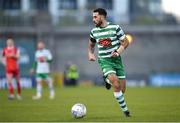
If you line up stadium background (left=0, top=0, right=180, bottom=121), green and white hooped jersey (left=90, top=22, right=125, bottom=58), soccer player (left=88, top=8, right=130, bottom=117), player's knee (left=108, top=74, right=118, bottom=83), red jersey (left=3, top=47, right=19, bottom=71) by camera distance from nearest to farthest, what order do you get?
1. player's knee (left=108, top=74, right=118, bottom=83)
2. soccer player (left=88, top=8, right=130, bottom=117)
3. green and white hooped jersey (left=90, top=22, right=125, bottom=58)
4. red jersey (left=3, top=47, right=19, bottom=71)
5. stadium background (left=0, top=0, right=180, bottom=121)

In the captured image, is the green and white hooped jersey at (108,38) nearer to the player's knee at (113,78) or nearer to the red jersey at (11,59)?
the player's knee at (113,78)

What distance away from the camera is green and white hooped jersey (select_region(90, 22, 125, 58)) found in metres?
18.5

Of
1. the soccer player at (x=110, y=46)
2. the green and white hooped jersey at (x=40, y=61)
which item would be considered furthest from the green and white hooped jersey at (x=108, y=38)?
the green and white hooped jersey at (x=40, y=61)

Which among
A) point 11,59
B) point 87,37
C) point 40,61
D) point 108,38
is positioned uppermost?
point 108,38

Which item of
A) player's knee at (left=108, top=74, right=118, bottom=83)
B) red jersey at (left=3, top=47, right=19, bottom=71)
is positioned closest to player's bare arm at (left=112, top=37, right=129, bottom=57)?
player's knee at (left=108, top=74, right=118, bottom=83)

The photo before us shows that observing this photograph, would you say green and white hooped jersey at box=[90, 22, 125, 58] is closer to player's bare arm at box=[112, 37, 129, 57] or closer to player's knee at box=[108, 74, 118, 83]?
player's bare arm at box=[112, 37, 129, 57]

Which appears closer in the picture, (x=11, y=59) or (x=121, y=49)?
(x=121, y=49)

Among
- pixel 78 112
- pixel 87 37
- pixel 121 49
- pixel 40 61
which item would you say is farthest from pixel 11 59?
pixel 87 37

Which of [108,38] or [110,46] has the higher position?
[108,38]

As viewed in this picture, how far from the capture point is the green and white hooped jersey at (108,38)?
60.8 ft

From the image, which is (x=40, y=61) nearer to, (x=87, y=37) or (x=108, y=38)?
(x=108, y=38)

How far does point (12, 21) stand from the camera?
61.4 meters

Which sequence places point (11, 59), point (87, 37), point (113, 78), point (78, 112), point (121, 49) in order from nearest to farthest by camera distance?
point (113, 78) → point (121, 49) → point (78, 112) → point (11, 59) → point (87, 37)

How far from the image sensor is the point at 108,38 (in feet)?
60.8
